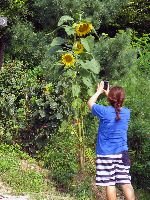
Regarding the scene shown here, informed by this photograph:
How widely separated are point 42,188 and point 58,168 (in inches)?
19.4

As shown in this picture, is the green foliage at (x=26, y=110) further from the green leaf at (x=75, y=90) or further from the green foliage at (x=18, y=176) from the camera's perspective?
the green leaf at (x=75, y=90)

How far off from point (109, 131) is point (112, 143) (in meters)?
0.12

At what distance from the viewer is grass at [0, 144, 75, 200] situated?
6.13m

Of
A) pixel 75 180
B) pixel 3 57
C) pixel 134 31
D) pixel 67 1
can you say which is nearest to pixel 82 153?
pixel 75 180

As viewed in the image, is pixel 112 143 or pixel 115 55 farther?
pixel 115 55

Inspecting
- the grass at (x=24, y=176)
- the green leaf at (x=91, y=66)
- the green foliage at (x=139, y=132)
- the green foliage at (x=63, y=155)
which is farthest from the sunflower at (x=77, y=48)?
the grass at (x=24, y=176)

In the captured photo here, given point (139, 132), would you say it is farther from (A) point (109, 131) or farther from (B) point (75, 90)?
(A) point (109, 131)

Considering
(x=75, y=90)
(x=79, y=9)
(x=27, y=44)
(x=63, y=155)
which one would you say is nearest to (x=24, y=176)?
(x=63, y=155)

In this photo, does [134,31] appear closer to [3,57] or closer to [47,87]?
[3,57]

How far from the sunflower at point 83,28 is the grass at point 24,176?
185 centimetres

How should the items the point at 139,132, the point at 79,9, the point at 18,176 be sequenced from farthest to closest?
1. the point at 79,9
2. the point at 139,132
3. the point at 18,176

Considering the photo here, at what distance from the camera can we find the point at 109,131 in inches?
206

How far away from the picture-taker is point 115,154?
524 centimetres

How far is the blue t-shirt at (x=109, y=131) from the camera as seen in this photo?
17.1 ft
